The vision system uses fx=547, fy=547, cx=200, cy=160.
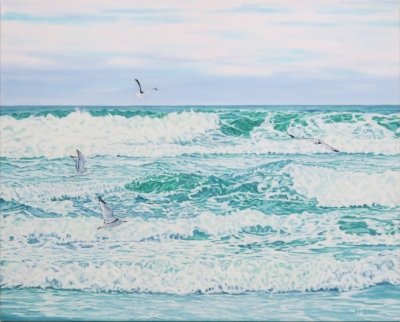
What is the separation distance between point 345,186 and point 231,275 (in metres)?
0.67

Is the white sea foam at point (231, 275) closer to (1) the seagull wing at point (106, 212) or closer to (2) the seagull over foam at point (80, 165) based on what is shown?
(1) the seagull wing at point (106, 212)

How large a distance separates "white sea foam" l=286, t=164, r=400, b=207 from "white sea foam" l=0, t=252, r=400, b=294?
252mm

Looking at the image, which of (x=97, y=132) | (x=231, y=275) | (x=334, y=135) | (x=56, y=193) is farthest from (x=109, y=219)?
(x=334, y=135)

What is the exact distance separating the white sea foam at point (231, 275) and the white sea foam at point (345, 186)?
0.83ft

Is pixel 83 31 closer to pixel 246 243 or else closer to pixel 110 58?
pixel 110 58

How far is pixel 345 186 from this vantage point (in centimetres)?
254

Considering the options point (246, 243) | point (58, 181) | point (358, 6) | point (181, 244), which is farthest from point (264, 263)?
point (358, 6)

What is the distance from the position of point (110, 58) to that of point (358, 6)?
Answer: 1129 millimetres

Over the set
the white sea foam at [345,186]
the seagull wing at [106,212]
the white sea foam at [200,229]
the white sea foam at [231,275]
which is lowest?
the white sea foam at [231,275]

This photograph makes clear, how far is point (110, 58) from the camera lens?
2.47m

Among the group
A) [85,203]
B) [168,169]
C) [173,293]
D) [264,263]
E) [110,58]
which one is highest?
[110,58]

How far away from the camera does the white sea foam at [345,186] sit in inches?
98.8

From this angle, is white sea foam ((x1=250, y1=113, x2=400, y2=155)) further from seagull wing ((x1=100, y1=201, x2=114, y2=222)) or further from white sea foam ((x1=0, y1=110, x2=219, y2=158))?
seagull wing ((x1=100, y1=201, x2=114, y2=222))

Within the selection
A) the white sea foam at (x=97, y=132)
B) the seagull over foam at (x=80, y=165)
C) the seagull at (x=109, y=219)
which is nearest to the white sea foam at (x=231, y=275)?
the seagull at (x=109, y=219)
